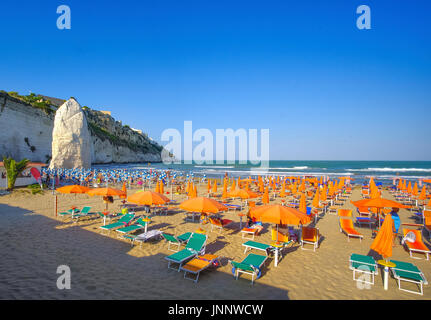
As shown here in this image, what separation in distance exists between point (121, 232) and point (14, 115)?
129 ft

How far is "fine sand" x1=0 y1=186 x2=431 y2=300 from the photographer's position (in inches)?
184

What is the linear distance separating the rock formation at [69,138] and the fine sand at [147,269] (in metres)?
26.0

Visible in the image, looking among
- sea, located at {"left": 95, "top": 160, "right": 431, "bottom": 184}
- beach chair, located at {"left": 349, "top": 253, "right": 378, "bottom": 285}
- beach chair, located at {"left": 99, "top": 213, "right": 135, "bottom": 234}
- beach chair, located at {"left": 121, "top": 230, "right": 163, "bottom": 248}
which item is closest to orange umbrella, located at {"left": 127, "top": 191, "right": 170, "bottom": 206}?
beach chair, located at {"left": 121, "top": 230, "right": 163, "bottom": 248}

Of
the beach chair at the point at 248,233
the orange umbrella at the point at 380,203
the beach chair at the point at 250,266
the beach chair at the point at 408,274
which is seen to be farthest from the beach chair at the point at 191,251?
the orange umbrella at the point at 380,203

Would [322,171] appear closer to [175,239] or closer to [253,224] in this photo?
[253,224]

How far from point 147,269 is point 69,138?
33085mm

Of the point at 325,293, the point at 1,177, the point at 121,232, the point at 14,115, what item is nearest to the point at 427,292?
the point at 325,293

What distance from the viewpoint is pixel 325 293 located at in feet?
15.9

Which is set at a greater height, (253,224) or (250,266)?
(250,266)

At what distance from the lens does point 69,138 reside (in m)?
31.9

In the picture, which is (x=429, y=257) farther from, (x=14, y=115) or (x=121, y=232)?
(x=14, y=115)

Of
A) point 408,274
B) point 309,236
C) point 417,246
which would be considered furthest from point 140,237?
point 417,246

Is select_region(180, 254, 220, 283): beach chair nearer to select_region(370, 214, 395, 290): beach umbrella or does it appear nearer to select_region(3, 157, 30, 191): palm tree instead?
select_region(370, 214, 395, 290): beach umbrella

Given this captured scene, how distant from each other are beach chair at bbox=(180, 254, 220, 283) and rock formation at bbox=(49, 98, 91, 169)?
33.3 meters
